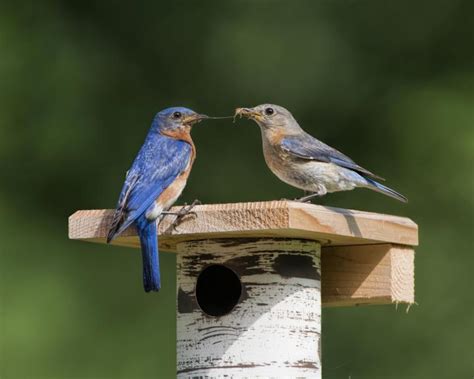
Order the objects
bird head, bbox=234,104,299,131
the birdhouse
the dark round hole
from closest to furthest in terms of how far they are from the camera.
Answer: the birdhouse < the dark round hole < bird head, bbox=234,104,299,131

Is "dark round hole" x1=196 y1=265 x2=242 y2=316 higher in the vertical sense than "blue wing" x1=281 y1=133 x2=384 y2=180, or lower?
lower

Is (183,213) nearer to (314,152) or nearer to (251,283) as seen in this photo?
(251,283)

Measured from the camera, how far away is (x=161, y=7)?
13.2 m

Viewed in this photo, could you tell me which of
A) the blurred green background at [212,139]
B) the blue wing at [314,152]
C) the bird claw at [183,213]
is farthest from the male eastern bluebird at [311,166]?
the blurred green background at [212,139]

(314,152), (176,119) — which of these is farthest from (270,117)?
(176,119)

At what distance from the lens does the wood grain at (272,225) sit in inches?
253

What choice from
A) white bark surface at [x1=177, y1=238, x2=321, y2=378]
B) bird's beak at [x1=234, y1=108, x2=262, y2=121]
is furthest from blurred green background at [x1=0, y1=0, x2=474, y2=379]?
white bark surface at [x1=177, y1=238, x2=321, y2=378]

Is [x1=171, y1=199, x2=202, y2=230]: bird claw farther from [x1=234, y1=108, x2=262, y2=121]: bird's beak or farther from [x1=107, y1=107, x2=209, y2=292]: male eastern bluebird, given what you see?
[x1=234, y1=108, x2=262, y2=121]: bird's beak

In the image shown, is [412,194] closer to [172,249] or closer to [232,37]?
[232,37]

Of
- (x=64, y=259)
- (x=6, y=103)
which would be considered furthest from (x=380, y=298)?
(x=6, y=103)

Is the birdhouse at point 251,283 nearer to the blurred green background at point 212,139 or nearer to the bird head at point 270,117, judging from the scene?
the bird head at point 270,117

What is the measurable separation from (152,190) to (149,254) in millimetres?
318

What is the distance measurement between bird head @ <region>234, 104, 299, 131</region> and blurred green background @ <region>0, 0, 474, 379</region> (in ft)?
12.2

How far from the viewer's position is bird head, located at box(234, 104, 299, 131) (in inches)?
311
